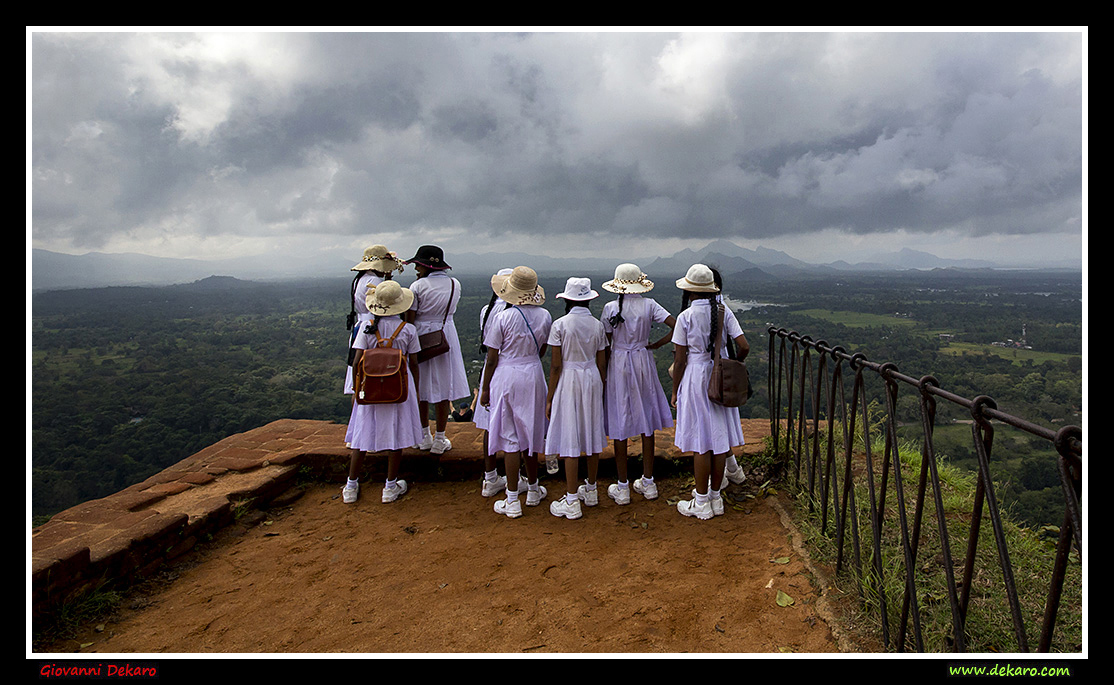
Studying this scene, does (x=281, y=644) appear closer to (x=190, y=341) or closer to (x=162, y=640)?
(x=162, y=640)

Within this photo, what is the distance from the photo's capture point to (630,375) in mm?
4359

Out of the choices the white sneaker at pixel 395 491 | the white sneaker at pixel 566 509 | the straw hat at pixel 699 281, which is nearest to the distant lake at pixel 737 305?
the straw hat at pixel 699 281

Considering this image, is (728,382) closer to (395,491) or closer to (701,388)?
(701,388)

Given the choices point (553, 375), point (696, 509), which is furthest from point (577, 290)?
point (696, 509)

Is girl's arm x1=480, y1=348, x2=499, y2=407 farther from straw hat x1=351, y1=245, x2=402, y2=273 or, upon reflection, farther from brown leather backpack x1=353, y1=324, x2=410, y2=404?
straw hat x1=351, y1=245, x2=402, y2=273

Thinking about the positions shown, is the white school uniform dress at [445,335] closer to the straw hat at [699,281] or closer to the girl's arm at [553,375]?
the girl's arm at [553,375]

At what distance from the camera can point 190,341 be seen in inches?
1313

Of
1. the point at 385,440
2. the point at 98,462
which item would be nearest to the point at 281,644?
the point at 385,440

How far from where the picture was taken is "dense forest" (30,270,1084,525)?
36.6 feet

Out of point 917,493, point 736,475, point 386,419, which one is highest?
point 386,419

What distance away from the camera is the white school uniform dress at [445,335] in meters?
4.87

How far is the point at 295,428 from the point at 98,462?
993 cm

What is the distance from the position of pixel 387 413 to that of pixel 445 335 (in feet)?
3.12

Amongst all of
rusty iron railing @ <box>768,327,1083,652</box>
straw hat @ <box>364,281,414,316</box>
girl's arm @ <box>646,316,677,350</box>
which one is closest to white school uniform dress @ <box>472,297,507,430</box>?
straw hat @ <box>364,281,414,316</box>
